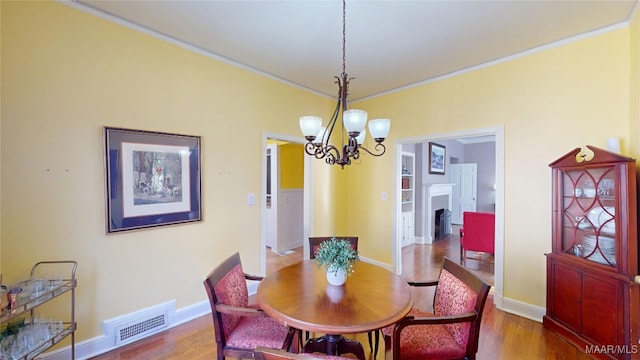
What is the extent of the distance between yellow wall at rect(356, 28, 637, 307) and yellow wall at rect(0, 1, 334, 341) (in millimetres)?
2697

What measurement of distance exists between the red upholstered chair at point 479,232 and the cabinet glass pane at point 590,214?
1.72 meters

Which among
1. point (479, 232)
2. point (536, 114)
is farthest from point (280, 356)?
point (479, 232)

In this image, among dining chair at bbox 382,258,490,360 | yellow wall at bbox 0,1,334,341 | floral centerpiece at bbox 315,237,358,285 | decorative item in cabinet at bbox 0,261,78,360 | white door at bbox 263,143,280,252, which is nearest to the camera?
dining chair at bbox 382,258,490,360

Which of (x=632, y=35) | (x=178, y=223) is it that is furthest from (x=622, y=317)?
(x=178, y=223)

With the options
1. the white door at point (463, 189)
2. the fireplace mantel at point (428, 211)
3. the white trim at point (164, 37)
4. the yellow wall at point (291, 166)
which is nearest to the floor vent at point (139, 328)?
the white trim at point (164, 37)

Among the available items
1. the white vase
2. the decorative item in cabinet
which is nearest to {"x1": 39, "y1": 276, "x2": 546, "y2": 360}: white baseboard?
the decorative item in cabinet

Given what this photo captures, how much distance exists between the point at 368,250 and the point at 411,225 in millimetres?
1890

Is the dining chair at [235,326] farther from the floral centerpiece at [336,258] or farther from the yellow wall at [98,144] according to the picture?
the yellow wall at [98,144]

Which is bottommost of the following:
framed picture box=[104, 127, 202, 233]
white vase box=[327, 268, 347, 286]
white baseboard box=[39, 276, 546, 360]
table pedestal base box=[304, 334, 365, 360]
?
white baseboard box=[39, 276, 546, 360]

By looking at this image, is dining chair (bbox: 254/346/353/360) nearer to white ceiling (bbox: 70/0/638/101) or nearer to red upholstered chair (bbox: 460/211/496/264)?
white ceiling (bbox: 70/0/638/101)

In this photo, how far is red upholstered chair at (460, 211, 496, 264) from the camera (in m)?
4.09

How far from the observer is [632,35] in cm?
220

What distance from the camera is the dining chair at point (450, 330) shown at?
145 cm

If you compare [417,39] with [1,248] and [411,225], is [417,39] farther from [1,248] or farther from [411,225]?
[411,225]
